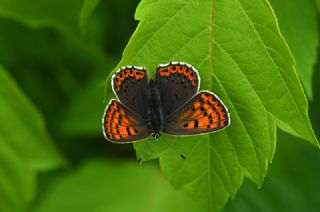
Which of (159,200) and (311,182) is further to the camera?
(311,182)

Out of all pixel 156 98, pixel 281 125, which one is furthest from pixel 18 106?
pixel 281 125

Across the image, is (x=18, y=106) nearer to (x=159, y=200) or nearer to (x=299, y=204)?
(x=159, y=200)

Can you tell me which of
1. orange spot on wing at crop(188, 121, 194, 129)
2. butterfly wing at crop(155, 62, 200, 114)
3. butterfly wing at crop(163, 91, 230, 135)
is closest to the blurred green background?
butterfly wing at crop(155, 62, 200, 114)

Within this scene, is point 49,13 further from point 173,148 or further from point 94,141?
point 173,148

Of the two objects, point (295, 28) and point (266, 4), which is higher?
point (266, 4)

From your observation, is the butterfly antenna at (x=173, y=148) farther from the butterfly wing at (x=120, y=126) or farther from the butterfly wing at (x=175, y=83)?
the butterfly wing at (x=175, y=83)

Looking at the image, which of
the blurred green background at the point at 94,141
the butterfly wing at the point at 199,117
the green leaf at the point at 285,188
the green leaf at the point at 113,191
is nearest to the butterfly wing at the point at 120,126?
the butterfly wing at the point at 199,117

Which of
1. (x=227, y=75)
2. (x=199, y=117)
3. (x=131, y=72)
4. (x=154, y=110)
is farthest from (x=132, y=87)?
(x=227, y=75)
